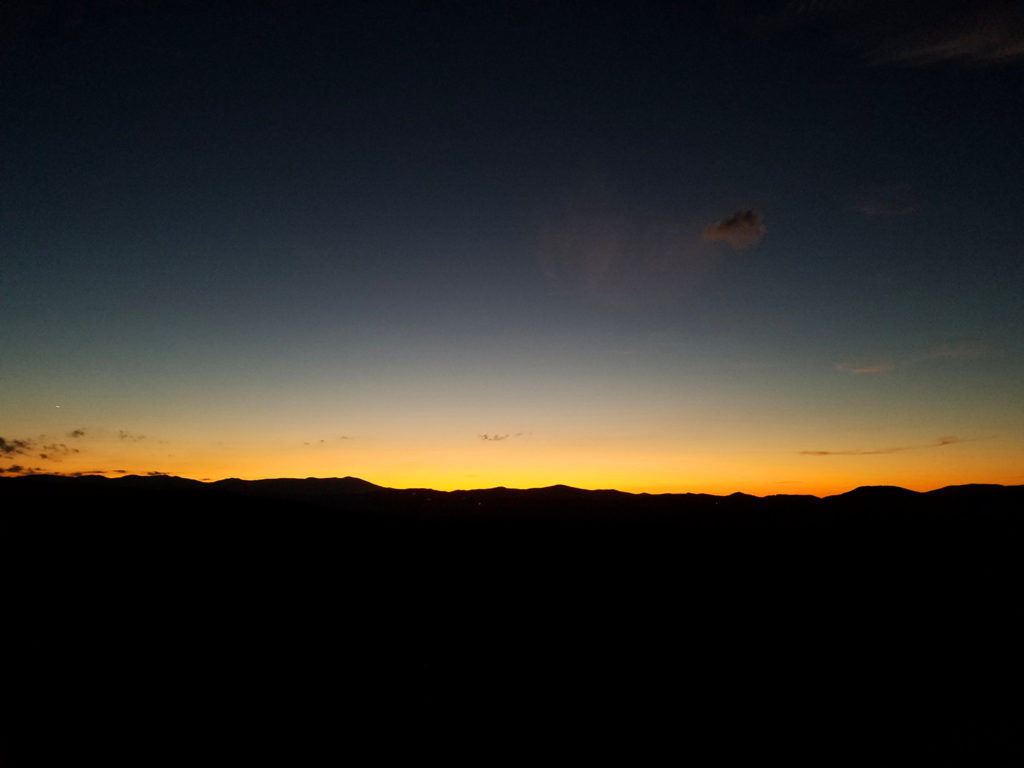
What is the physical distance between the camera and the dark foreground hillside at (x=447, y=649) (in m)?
13.7

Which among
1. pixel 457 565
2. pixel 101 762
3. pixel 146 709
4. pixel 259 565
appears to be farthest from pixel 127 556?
pixel 457 565

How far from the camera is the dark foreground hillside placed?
13.7 meters

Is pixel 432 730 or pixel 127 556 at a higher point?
pixel 127 556

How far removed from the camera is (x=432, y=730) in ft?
47.0

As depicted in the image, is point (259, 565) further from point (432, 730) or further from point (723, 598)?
point (723, 598)

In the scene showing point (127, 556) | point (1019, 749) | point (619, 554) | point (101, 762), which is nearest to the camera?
point (101, 762)

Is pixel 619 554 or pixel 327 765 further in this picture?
pixel 619 554

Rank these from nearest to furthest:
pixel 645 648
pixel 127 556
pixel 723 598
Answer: pixel 645 648 → pixel 127 556 → pixel 723 598

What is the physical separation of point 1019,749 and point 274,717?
60.8ft

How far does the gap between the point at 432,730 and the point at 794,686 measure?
11884 mm

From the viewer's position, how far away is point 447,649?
59.5 ft

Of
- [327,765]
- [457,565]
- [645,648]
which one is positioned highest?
[457,565]

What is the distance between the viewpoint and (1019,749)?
44.0 feet

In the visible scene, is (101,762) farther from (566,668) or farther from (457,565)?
(457,565)
